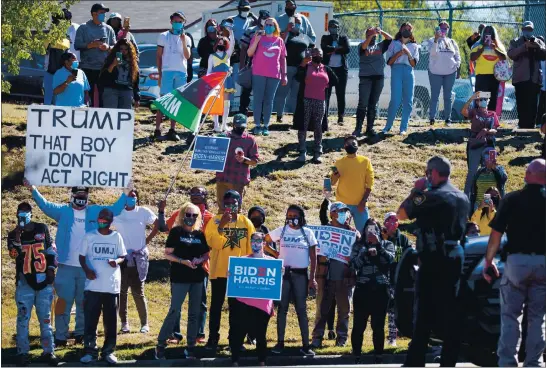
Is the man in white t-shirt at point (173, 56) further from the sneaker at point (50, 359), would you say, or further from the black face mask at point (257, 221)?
the sneaker at point (50, 359)

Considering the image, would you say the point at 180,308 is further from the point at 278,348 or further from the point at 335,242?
the point at 335,242

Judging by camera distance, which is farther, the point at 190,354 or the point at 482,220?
the point at 482,220

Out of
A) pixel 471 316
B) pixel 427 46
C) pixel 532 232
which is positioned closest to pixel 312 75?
pixel 427 46

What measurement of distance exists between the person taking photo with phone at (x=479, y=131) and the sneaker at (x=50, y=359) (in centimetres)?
766

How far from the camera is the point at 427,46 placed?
24500 millimetres

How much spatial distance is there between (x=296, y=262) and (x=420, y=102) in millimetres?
12354

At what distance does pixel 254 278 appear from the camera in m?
14.7

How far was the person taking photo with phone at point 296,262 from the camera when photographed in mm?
15438

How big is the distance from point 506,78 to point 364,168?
621 centimetres

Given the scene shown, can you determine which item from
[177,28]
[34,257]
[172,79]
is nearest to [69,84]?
[172,79]

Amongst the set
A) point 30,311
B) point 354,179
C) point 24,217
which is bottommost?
point 30,311

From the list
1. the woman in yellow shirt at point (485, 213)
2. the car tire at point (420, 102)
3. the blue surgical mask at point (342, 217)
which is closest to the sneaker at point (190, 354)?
the blue surgical mask at point (342, 217)

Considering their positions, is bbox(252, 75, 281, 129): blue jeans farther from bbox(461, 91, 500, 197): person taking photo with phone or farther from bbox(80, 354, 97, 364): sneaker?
bbox(80, 354, 97, 364): sneaker

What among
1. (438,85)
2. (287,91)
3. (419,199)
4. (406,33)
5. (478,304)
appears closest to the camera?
(419,199)
